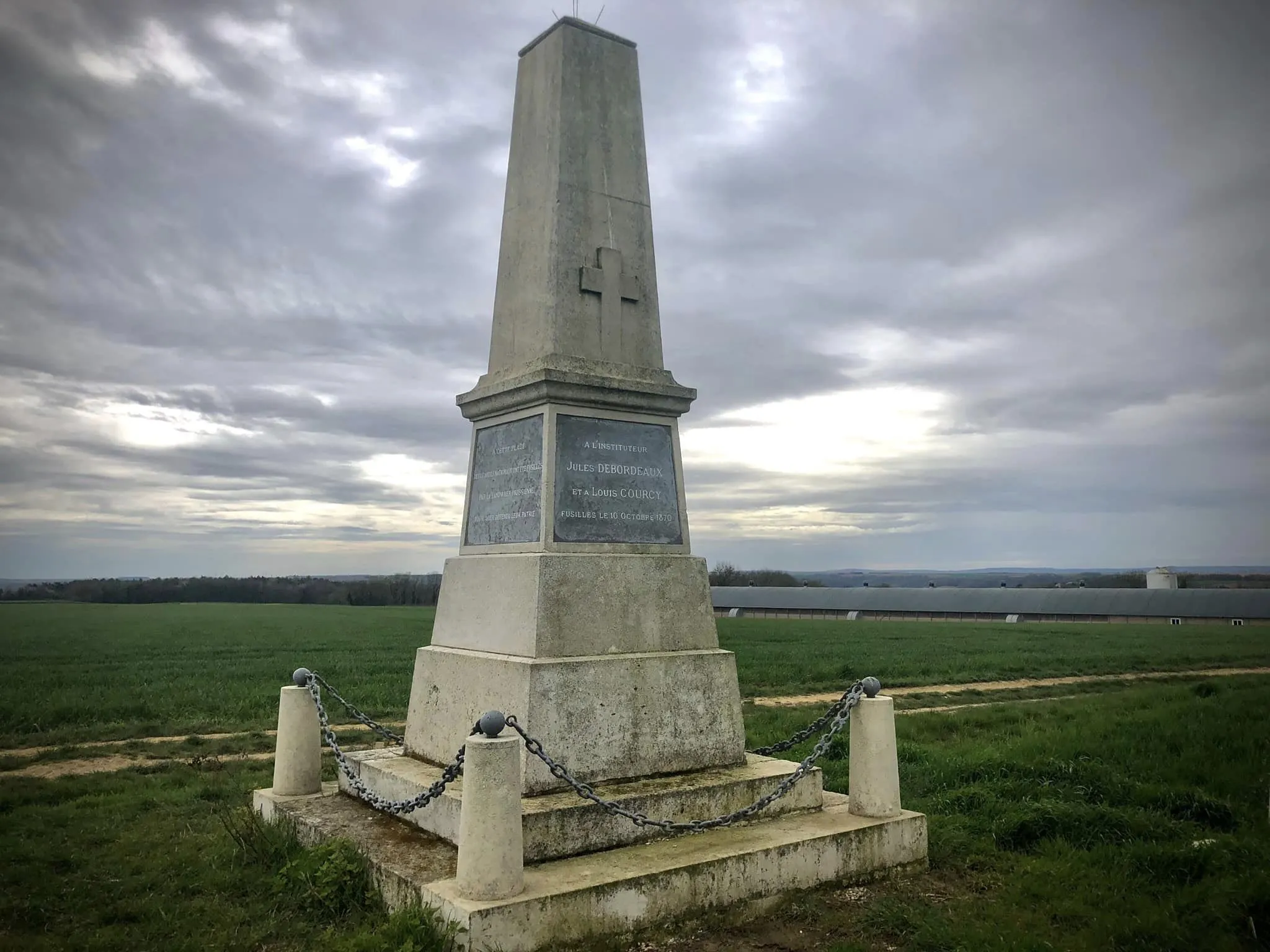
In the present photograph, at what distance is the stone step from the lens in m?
5.18

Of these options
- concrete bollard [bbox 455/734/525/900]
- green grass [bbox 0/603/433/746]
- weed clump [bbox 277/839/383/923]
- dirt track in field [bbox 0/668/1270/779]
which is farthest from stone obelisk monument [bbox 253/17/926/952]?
green grass [bbox 0/603/433/746]

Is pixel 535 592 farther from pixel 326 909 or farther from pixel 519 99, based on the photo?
pixel 519 99

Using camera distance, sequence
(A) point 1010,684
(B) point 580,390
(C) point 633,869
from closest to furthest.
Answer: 1. (C) point 633,869
2. (B) point 580,390
3. (A) point 1010,684

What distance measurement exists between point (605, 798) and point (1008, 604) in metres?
47.8

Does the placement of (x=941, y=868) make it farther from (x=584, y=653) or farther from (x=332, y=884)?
(x=332, y=884)

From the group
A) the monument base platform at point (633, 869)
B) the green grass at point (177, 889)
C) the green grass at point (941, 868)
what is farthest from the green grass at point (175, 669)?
the monument base platform at point (633, 869)

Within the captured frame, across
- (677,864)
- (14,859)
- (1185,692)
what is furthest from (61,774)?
(1185,692)

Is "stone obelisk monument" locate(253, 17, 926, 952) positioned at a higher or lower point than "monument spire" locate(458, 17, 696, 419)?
lower

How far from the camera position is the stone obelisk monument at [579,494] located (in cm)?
589

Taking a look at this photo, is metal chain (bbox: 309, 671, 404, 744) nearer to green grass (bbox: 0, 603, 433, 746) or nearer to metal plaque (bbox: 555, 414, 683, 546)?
metal plaque (bbox: 555, 414, 683, 546)

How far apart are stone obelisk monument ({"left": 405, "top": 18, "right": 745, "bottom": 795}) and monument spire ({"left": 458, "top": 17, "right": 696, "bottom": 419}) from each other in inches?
0.6

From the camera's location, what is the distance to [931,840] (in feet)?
21.0

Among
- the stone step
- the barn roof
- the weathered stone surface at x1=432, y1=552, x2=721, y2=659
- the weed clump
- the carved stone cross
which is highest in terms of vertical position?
the carved stone cross

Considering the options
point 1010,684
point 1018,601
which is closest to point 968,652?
point 1010,684
